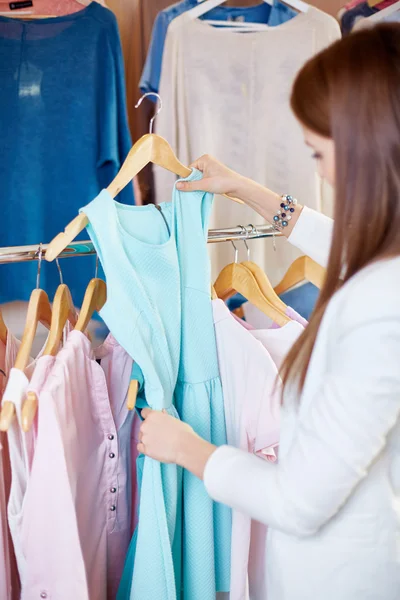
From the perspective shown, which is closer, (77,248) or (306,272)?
(77,248)

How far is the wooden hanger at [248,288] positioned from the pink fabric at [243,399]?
12 centimetres

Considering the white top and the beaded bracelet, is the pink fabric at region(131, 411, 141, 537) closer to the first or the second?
the white top

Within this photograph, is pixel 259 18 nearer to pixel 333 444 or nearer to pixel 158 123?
pixel 158 123

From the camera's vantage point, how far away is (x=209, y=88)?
156cm

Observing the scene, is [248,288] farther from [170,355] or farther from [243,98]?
[243,98]

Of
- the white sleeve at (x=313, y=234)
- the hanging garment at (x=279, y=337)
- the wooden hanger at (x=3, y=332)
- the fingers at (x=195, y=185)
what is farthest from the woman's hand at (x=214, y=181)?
the wooden hanger at (x=3, y=332)

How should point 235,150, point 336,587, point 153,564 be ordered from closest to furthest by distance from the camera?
point 336,587 → point 153,564 → point 235,150

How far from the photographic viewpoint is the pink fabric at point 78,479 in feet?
2.65

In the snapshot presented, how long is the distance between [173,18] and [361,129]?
1.10 meters

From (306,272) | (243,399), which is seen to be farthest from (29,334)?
(306,272)

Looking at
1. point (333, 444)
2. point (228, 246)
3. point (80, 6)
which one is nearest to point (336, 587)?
point (333, 444)

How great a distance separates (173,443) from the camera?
0.81m

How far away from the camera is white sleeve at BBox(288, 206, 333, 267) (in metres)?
1.06

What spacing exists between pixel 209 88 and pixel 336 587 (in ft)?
4.06
